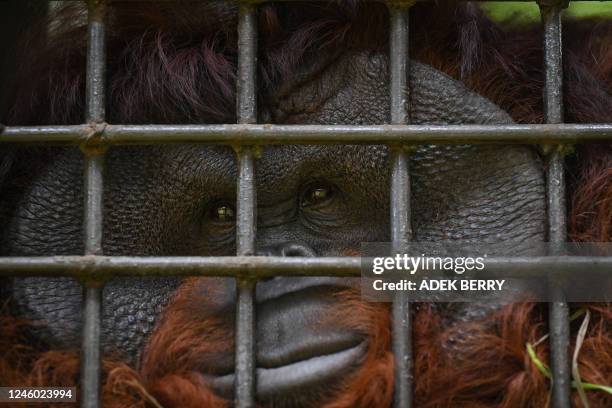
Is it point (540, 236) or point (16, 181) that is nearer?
point (540, 236)

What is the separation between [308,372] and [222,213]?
381 mm

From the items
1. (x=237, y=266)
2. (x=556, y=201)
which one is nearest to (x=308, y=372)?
(x=237, y=266)

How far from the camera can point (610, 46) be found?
4.91ft

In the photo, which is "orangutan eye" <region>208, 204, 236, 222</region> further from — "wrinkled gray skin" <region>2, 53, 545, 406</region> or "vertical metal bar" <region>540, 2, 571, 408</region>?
"vertical metal bar" <region>540, 2, 571, 408</region>

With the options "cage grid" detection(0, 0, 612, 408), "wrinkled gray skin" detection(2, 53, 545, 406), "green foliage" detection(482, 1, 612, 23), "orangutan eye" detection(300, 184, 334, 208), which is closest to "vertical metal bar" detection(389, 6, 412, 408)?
"cage grid" detection(0, 0, 612, 408)

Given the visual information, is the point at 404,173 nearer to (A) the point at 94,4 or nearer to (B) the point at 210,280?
(B) the point at 210,280

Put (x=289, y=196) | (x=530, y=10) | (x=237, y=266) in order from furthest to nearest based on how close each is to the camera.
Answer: (x=530, y=10), (x=289, y=196), (x=237, y=266)

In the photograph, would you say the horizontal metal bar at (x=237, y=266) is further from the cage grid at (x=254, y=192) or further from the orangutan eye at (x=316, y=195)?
the orangutan eye at (x=316, y=195)

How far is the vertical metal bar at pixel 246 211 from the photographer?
1122 millimetres

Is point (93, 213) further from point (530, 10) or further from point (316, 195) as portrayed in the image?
point (530, 10)

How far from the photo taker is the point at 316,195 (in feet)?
4.56

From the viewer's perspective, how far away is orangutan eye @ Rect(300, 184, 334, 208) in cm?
139

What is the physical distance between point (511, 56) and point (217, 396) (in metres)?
0.81

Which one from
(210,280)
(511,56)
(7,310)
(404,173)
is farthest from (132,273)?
(511,56)
